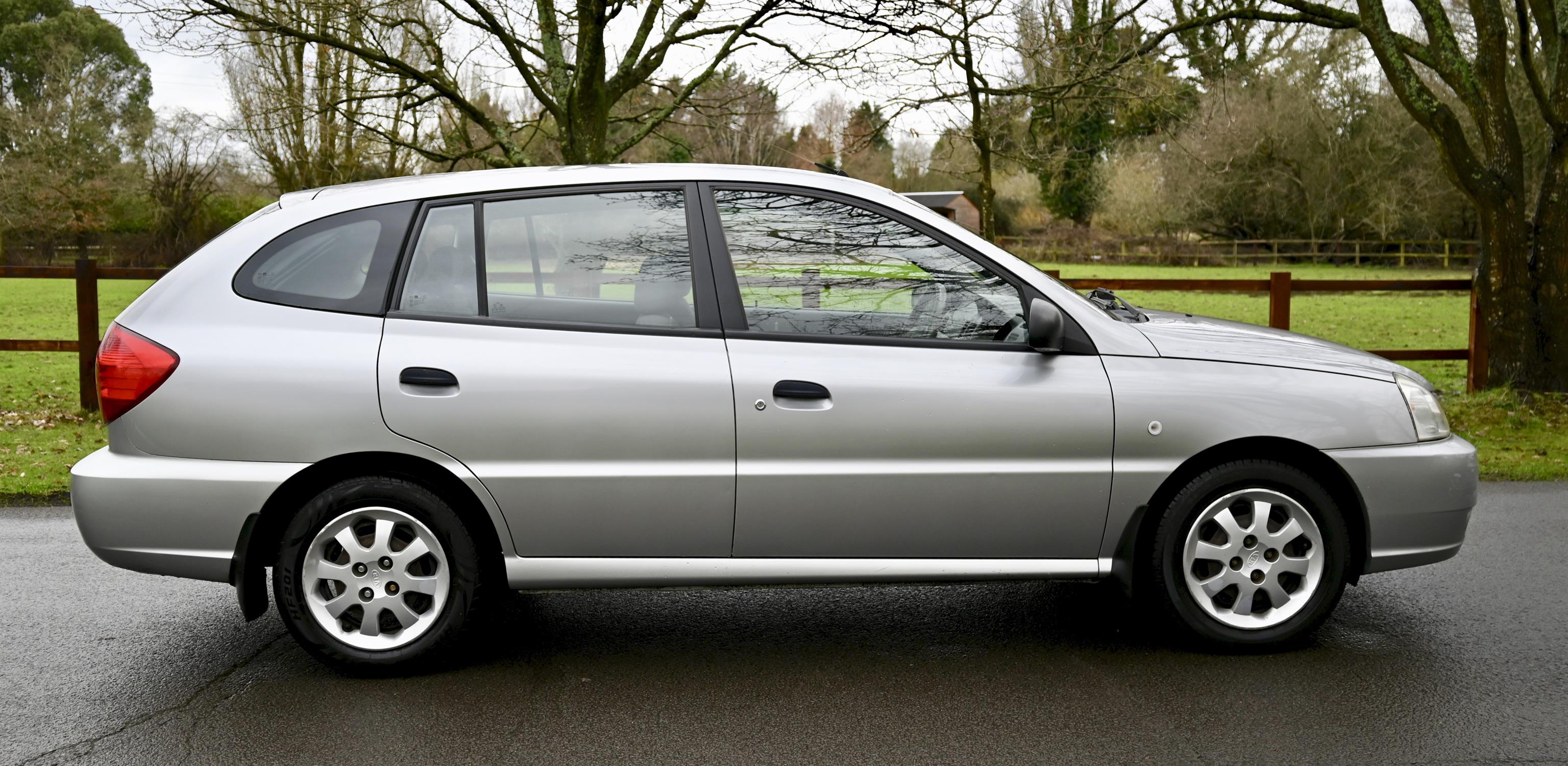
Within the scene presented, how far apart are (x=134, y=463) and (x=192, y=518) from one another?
27 centimetres

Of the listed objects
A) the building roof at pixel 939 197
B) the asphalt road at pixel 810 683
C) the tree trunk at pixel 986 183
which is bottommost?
the asphalt road at pixel 810 683

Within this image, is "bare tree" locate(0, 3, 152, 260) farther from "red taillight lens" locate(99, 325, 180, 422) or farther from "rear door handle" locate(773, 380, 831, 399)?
"rear door handle" locate(773, 380, 831, 399)

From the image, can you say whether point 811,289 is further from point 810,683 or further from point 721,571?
point 810,683

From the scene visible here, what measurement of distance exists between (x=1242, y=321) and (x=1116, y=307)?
1582 cm

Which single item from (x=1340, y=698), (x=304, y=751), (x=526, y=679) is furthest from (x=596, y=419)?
(x=1340, y=698)

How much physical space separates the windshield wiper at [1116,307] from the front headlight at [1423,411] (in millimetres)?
936

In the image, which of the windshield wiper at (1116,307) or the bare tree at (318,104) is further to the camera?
the bare tree at (318,104)

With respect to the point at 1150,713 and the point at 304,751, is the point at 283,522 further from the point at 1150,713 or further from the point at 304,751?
the point at 1150,713

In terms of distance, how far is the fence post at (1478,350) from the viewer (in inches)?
429

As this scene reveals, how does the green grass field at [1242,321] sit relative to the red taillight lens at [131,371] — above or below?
below

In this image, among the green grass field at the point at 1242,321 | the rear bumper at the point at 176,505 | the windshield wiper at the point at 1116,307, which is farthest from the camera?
the green grass field at the point at 1242,321

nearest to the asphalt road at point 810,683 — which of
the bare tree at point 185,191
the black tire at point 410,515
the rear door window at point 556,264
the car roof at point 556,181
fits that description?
the black tire at point 410,515

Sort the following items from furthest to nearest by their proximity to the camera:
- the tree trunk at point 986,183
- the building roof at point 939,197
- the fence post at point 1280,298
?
the building roof at point 939,197 < the tree trunk at point 986,183 < the fence post at point 1280,298

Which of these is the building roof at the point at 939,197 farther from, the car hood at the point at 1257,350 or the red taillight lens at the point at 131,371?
the red taillight lens at the point at 131,371
